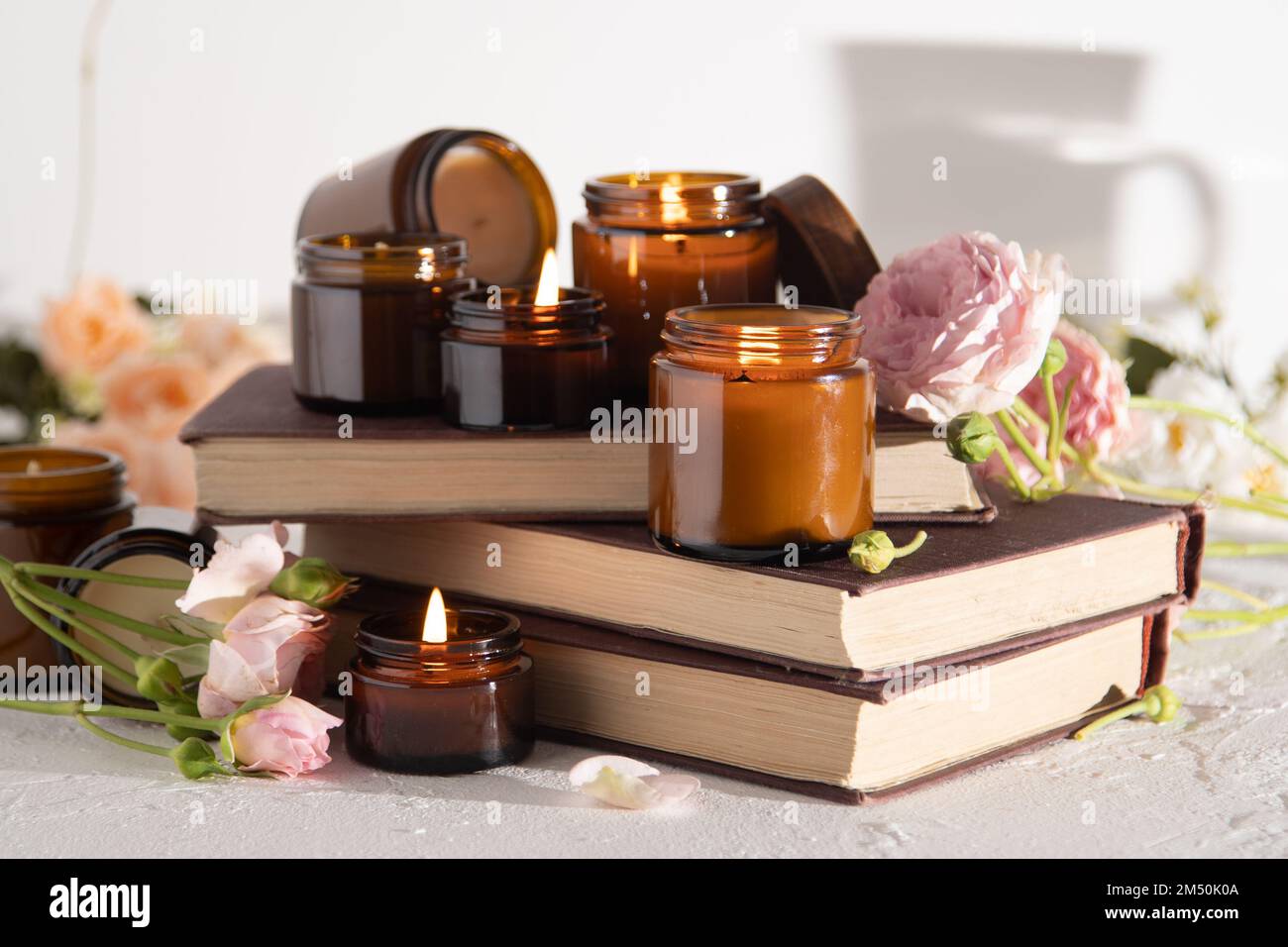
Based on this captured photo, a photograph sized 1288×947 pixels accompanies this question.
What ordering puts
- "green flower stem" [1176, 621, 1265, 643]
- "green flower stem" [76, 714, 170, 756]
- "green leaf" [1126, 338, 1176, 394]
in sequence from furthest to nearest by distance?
"green leaf" [1126, 338, 1176, 394]
"green flower stem" [1176, 621, 1265, 643]
"green flower stem" [76, 714, 170, 756]

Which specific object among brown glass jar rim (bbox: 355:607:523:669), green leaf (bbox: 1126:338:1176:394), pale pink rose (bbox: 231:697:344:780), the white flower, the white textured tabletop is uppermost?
green leaf (bbox: 1126:338:1176:394)

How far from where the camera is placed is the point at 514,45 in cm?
239

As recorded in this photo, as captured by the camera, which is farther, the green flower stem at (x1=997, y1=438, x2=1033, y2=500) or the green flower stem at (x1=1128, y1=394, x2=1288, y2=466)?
the green flower stem at (x1=1128, y1=394, x2=1288, y2=466)

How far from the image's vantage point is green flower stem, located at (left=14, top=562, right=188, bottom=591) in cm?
99

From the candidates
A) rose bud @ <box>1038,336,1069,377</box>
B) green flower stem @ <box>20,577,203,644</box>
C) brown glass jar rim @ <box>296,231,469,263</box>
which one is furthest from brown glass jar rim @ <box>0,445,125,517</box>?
rose bud @ <box>1038,336,1069,377</box>

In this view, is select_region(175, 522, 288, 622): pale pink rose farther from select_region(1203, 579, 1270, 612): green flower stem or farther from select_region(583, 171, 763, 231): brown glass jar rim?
select_region(1203, 579, 1270, 612): green flower stem

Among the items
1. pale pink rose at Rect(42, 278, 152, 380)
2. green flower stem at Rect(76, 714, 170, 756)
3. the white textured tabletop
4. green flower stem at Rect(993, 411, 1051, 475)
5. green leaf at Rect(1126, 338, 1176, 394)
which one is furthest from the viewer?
pale pink rose at Rect(42, 278, 152, 380)

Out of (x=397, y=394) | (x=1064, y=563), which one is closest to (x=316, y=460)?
(x=397, y=394)

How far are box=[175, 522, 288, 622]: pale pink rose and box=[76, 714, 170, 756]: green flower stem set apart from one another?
0.09m

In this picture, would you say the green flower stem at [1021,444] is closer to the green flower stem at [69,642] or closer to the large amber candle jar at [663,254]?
the large amber candle jar at [663,254]

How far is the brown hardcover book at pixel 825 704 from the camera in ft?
2.95

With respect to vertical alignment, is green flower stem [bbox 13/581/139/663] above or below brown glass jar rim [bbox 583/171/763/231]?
below

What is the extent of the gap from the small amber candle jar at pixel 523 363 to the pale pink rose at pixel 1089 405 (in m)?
0.31

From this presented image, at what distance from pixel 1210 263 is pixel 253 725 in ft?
6.73
